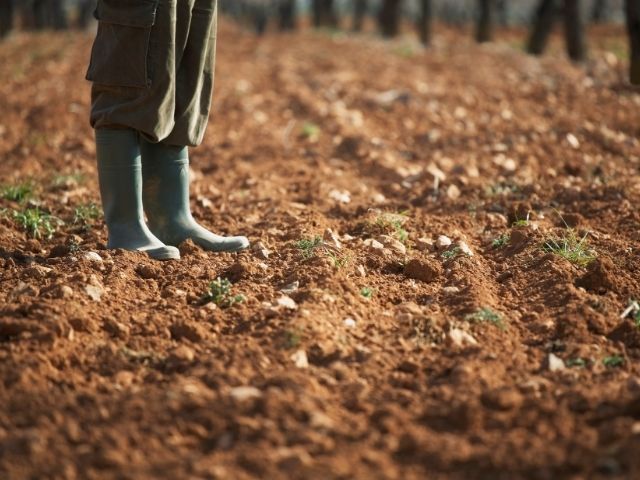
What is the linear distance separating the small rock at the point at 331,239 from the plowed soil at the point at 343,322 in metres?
0.03

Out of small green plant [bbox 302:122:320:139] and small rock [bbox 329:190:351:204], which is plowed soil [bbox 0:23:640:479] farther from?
small green plant [bbox 302:122:320:139]

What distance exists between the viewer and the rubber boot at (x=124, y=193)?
3598mm

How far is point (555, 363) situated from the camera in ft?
9.24

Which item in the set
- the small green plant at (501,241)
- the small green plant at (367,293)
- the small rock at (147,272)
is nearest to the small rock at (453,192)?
the small green plant at (501,241)

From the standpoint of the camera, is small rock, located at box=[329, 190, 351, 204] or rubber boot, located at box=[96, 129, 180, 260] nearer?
rubber boot, located at box=[96, 129, 180, 260]

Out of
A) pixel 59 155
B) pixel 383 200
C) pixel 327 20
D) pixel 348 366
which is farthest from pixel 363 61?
pixel 327 20

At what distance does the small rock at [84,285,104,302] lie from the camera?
10.4ft

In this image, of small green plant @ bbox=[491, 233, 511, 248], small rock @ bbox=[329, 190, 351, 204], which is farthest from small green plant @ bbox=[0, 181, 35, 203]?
small green plant @ bbox=[491, 233, 511, 248]

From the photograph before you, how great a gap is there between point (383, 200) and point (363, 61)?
9.02 metres

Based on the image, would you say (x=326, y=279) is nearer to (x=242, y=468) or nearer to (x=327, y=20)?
(x=242, y=468)

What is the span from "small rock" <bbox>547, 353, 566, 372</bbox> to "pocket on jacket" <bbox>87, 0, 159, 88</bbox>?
179 cm

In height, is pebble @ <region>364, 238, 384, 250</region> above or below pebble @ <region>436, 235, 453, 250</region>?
above

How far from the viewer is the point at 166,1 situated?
3.40 m

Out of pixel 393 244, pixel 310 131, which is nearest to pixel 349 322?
pixel 393 244
